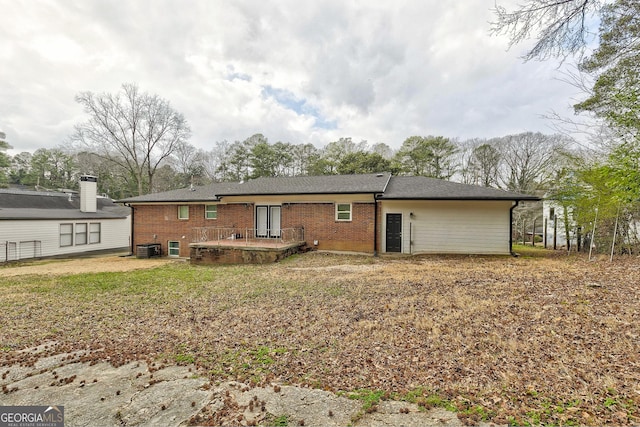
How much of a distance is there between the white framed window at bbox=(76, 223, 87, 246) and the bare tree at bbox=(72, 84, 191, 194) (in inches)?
263

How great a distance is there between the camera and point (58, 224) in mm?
17250

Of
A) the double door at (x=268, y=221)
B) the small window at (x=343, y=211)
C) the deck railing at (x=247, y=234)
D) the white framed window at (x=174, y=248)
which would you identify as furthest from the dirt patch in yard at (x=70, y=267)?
the small window at (x=343, y=211)

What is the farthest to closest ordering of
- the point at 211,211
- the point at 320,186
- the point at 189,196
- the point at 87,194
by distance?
the point at 87,194 < the point at 189,196 < the point at 211,211 < the point at 320,186

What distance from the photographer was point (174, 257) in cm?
1590

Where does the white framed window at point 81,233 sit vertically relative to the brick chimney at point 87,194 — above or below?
below

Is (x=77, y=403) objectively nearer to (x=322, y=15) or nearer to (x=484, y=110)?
(x=322, y=15)

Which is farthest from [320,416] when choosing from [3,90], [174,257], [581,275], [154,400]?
[3,90]

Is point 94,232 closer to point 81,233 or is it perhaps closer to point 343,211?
point 81,233

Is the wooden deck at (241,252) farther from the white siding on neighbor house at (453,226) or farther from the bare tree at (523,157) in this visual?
the bare tree at (523,157)

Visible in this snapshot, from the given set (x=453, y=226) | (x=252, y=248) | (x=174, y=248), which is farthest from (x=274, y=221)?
(x=453, y=226)

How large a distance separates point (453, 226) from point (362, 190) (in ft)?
14.3

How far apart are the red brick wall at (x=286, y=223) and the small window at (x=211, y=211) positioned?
20 cm

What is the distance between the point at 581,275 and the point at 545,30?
5.70 metres

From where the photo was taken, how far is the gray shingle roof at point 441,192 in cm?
1110
